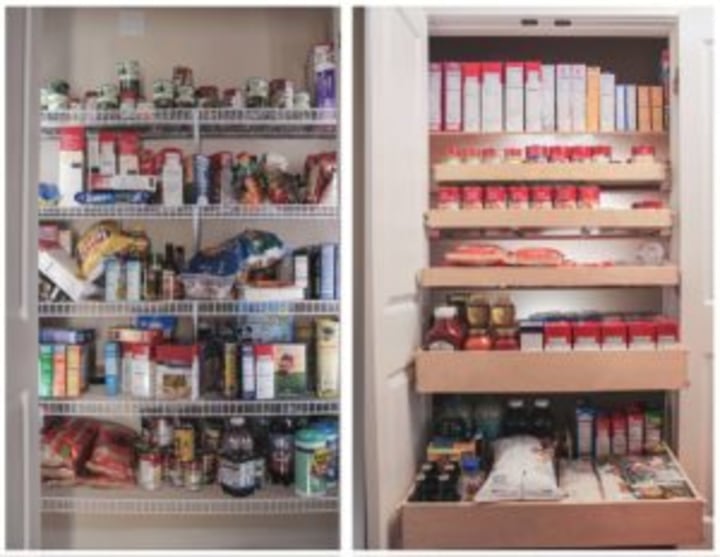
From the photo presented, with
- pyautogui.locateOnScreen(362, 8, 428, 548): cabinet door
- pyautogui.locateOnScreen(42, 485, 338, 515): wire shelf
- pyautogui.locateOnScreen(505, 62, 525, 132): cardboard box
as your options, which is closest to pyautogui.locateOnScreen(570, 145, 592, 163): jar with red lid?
pyautogui.locateOnScreen(505, 62, 525, 132): cardboard box

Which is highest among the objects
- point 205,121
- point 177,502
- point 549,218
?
point 205,121

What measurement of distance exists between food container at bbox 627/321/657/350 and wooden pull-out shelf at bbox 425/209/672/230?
0.20m

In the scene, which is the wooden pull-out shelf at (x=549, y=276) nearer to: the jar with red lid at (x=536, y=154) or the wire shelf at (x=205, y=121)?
the jar with red lid at (x=536, y=154)

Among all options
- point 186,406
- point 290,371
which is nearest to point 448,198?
point 290,371

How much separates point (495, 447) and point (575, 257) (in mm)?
422

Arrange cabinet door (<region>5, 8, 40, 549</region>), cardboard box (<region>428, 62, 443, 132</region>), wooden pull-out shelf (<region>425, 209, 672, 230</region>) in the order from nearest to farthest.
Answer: cabinet door (<region>5, 8, 40, 549</region>) < wooden pull-out shelf (<region>425, 209, 672, 230</region>) < cardboard box (<region>428, 62, 443, 132</region>)

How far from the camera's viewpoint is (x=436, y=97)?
1569mm

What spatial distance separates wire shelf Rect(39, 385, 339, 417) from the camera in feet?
5.57

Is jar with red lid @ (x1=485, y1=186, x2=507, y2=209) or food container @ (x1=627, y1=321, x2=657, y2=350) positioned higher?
jar with red lid @ (x1=485, y1=186, x2=507, y2=209)

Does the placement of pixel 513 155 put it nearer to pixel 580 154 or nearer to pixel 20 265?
pixel 580 154

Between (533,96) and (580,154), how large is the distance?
157 millimetres

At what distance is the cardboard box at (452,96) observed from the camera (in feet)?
5.14

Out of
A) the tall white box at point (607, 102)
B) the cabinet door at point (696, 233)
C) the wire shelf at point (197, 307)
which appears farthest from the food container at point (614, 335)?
the wire shelf at point (197, 307)

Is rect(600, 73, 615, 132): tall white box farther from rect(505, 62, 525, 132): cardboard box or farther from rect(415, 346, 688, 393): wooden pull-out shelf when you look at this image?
rect(415, 346, 688, 393): wooden pull-out shelf
